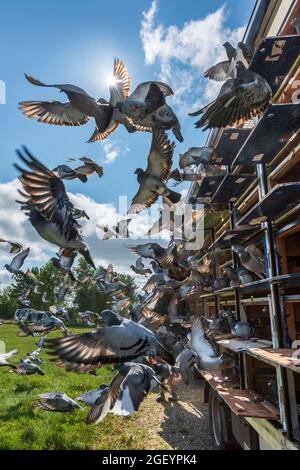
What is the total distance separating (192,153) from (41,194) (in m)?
3.58

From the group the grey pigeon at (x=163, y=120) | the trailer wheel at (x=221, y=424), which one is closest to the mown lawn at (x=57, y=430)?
the trailer wheel at (x=221, y=424)

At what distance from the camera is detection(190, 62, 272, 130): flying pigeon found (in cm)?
344

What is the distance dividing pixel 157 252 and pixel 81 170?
236cm

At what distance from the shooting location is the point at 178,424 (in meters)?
7.66

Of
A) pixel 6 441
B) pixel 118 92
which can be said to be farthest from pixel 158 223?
pixel 6 441

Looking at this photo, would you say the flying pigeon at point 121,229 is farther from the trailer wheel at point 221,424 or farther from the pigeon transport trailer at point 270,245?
the trailer wheel at point 221,424

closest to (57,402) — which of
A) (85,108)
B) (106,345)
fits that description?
(106,345)

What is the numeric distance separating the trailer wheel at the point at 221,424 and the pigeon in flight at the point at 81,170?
16.7ft

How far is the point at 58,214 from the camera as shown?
3014 mm

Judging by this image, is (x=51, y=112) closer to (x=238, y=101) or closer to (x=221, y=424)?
(x=238, y=101)

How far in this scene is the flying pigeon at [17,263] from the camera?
264 inches

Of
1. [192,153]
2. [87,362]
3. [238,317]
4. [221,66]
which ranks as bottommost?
[87,362]
